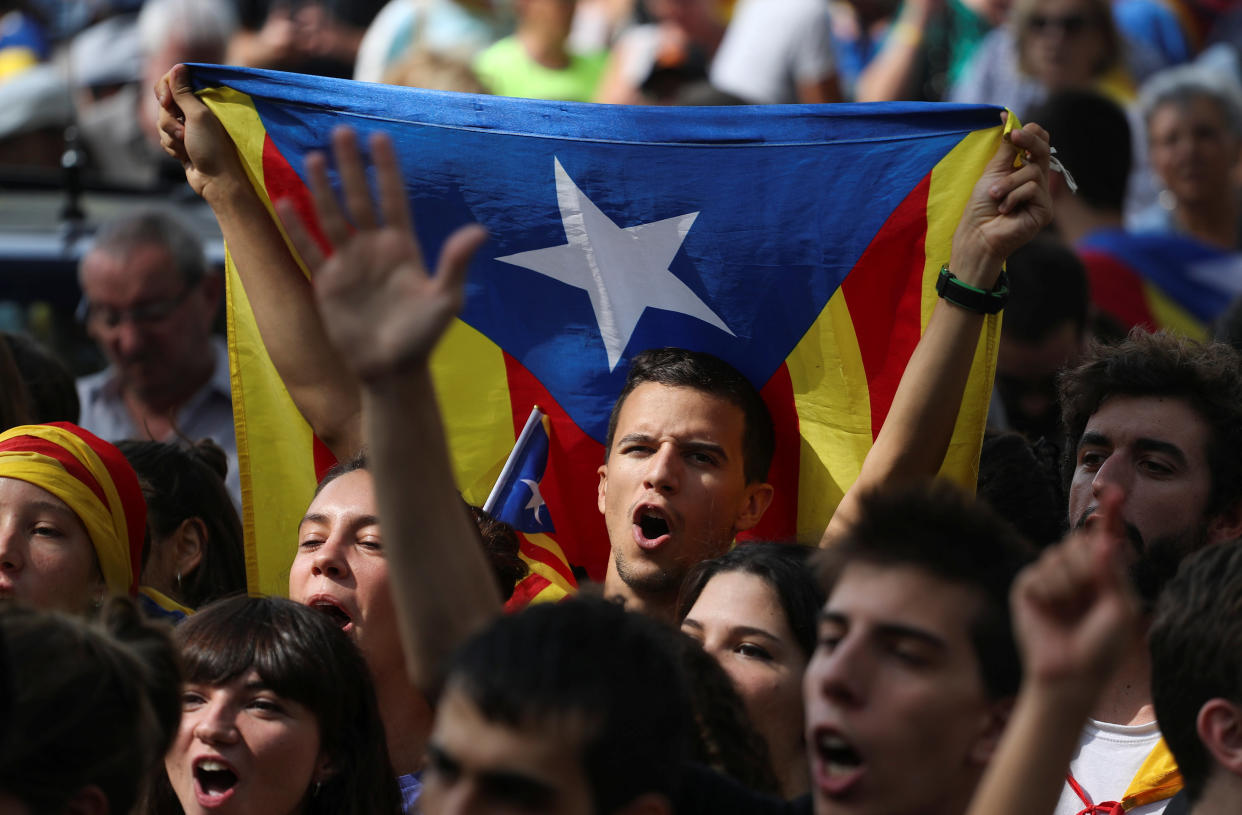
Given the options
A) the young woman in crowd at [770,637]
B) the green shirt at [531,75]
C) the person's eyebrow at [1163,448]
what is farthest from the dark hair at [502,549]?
the green shirt at [531,75]

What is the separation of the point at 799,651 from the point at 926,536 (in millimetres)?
1119

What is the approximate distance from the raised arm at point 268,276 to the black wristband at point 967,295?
1.51 metres

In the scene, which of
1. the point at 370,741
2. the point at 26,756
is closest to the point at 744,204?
the point at 370,741

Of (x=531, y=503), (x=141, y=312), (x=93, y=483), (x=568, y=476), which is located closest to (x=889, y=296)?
(x=568, y=476)

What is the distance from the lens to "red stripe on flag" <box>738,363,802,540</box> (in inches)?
178

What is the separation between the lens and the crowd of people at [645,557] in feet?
7.87

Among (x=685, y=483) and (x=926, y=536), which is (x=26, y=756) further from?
(x=685, y=483)

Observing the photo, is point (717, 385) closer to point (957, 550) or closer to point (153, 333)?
point (957, 550)

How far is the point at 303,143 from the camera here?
180 inches

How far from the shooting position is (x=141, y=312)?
627 centimetres

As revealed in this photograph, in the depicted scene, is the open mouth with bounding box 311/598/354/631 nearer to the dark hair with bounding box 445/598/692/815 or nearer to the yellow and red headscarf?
the yellow and red headscarf

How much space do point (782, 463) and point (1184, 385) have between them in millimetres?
1039

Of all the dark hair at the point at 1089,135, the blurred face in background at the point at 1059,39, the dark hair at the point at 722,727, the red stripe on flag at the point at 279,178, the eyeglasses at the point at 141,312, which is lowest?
the dark hair at the point at 722,727

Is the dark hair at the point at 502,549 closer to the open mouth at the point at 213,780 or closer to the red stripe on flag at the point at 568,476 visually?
the red stripe on flag at the point at 568,476
